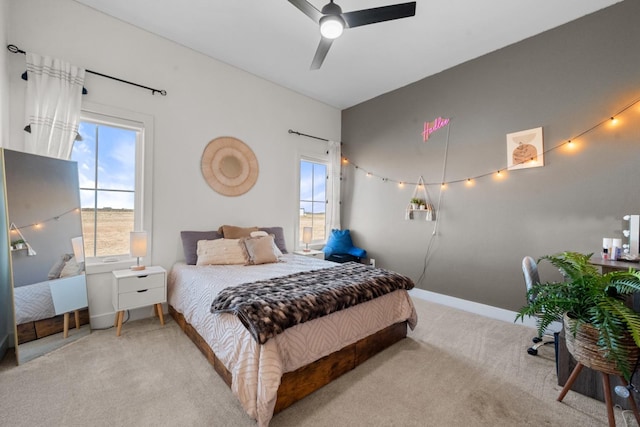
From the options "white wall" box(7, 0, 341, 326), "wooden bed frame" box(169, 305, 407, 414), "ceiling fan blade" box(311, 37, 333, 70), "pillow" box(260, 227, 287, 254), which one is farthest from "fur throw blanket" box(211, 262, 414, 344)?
"ceiling fan blade" box(311, 37, 333, 70)

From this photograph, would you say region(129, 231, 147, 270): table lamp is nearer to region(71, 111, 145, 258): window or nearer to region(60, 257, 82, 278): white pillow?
region(71, 111, 145, 258): window

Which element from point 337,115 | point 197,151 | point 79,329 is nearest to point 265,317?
point 79,329

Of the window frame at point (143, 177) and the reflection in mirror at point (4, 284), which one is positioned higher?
the window frame at point (143, 177)

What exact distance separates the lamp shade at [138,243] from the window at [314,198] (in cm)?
232

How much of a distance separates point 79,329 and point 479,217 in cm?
451

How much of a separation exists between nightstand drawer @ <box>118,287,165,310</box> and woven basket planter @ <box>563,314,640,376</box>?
3312mm

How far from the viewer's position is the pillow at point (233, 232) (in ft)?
11.3

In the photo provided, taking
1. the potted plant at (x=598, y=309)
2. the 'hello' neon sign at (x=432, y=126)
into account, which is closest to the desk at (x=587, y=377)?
the potted plant at (x=598, y=309)

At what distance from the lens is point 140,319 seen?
2963mm

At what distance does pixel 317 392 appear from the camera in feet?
6.11

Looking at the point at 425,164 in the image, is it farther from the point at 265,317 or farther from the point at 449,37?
the point at 265,317

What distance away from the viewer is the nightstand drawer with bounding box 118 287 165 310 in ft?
8.32

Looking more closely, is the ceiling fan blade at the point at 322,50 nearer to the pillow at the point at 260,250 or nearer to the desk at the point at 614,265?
the pillow at the point at 260,250

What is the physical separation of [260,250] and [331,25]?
7.65 feet
